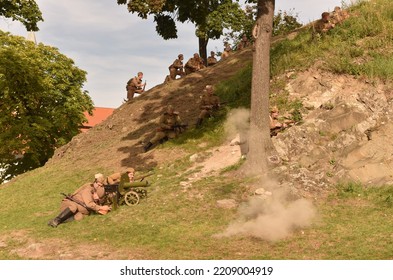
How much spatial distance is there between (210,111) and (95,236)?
31.4 feet

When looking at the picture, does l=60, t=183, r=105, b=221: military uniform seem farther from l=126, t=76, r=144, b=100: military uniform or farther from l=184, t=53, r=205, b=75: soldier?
l=184, t=53, r=205, b=75: soldier

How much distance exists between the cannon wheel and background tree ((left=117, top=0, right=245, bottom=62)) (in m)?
6.13

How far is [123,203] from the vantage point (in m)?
13.7

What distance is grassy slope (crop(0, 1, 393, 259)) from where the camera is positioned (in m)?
9.77

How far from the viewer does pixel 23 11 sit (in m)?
A: 22.3

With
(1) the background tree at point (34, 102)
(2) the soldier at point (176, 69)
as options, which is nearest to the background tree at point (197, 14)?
(2) the soldier at point (176, 69)

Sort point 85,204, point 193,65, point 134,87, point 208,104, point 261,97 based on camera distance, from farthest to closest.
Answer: point 134,87, point 193,65, point 208,104, point 261,97, point 85,204

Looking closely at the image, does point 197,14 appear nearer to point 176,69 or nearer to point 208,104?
point 208,104

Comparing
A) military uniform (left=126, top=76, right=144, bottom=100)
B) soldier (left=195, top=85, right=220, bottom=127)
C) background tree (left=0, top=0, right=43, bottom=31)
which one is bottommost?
soldier (left=195, top=85, right=220, bottom=127)

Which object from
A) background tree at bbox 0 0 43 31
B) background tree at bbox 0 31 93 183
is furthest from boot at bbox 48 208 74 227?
background tree at bbox 0 31 93 183

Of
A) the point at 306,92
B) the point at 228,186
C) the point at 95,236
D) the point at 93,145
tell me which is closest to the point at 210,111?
the point at 306,92

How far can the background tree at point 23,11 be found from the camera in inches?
866

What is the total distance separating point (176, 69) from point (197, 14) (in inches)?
329

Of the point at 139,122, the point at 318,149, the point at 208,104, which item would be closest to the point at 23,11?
the point at 139,122
